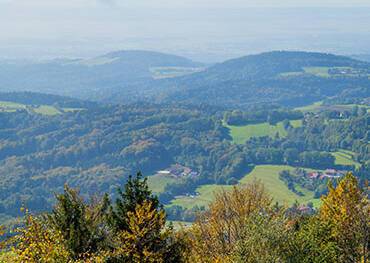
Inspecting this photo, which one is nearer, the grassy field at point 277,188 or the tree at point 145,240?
the tree at point 145,240

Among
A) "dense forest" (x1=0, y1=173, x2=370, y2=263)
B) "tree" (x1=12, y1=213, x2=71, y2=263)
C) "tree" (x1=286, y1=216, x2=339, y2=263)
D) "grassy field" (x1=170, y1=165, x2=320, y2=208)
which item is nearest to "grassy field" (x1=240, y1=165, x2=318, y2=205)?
"grassy field" (x1=170, y1=165, x2=320, y2=208)

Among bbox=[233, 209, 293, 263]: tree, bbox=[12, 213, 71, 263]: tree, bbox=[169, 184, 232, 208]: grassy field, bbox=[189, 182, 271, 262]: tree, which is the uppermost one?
bbox=[12, 213, 71, 263]: tree

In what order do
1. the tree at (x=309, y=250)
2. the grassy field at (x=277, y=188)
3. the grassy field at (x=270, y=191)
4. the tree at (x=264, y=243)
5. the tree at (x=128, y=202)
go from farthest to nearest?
the grassy field at (x=270, y=191) → the grassy field at (x=277, y=188) → the tree at (x=128, y=202) → the tree at (x=309, y=250) → the tree at (x=264, y=243)

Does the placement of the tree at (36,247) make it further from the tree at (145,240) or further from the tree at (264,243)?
the tree at (264,243)

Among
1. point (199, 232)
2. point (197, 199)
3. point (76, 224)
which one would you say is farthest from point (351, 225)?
point (197, 199)

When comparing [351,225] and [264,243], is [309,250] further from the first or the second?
[351,225]

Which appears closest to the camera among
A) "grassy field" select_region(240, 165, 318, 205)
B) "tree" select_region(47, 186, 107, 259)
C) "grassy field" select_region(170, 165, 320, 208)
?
"tree" select_region(47, 186, 107, 259)

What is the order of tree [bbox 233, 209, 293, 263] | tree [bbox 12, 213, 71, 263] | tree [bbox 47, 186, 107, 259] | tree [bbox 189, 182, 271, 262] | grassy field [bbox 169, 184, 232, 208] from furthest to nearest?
1. grassy field [bbox 169, 184, 232, 208]
2. tree [bbox 189, 182, 271, 262]
3. tree [bbox 47, 186, 107, 259]
4. tree [bbox 233, 209, 293, 263]
5. tree [bbox 12, 213, 71, 263]

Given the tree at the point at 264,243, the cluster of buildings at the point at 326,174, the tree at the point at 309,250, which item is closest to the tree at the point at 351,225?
the tree at the point at 309,250

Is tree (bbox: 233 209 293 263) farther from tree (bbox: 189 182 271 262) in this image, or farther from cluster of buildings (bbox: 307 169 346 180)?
Result: cluster of buildings (bbox: 307 169 346 180)

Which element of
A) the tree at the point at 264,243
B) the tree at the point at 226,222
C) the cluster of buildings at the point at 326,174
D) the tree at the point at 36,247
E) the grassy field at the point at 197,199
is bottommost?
the grassy field at the point at 197,199
